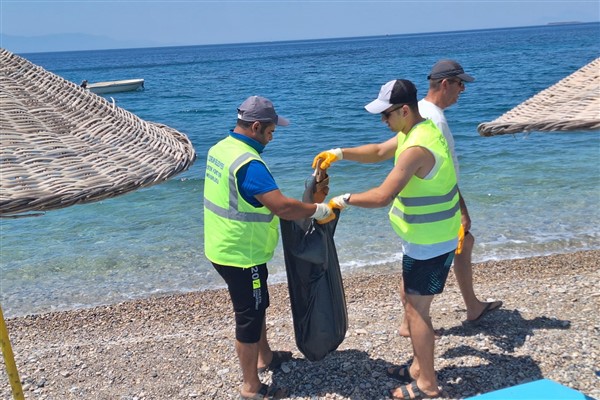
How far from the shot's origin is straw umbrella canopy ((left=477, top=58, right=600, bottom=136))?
3.16 m

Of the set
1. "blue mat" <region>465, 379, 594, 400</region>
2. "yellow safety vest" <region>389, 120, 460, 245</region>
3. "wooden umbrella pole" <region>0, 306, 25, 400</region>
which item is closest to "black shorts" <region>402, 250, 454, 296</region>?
"yellow safety vest" <region>389, 120, 460, 245</region>

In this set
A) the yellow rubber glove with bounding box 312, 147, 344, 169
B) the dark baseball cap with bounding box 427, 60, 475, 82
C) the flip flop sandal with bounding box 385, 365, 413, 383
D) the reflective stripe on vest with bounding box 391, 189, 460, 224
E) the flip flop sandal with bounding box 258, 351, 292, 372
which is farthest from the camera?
the flip flop sandal with bounding box 258, 351, 292, 372

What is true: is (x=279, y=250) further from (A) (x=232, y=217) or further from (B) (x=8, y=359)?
(B) (x=8, y=359)

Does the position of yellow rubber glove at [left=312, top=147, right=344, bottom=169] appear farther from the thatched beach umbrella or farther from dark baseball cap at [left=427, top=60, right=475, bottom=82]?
the thatched beach umbrella

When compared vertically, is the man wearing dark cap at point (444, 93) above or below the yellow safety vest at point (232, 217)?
above

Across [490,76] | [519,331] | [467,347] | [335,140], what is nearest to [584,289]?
[519,331]

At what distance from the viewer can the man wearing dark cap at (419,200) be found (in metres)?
3.39

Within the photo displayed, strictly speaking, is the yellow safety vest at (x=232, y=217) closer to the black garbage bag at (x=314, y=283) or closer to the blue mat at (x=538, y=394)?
the black garbage bag at (x=314, y=283)

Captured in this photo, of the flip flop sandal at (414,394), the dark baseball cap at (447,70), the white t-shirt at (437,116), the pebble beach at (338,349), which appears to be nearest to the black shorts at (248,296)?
the pebble beach at (338,349)

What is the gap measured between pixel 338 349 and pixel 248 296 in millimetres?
1287

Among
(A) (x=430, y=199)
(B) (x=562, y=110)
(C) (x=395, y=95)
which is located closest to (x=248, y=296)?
(A) (x=430, y=199)

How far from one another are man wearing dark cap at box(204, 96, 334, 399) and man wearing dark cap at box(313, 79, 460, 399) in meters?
0.39

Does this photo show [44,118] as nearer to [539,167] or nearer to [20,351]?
[20,351]

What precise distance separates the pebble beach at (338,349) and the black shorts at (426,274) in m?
0.76
